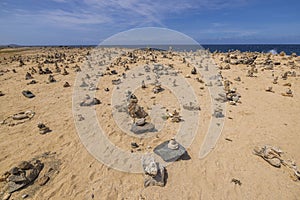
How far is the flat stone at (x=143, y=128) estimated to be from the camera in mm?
6957

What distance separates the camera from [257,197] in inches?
180

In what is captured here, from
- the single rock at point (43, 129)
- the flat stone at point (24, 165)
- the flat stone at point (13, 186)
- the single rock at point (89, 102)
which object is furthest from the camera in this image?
the single rock at point (89, 102)

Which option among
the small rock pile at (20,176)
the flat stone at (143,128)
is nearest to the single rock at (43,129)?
the small rock pile at (20,176)

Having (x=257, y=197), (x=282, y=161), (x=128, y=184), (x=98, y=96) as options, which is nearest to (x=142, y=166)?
(x=128, y=184)

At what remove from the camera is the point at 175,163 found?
5496mm

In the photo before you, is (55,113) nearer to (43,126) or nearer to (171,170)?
(43,126)

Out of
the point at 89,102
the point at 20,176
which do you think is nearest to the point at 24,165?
the point at 20,176

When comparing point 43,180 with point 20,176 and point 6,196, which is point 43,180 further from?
point 6,196

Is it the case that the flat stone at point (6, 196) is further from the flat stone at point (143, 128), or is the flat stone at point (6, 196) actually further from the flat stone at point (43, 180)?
the flat stone at point (143, 128)

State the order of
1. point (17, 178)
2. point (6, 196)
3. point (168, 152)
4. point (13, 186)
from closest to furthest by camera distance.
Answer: point (6, 196) < point (13, 186) < point (17, 178) < point (168, 152)

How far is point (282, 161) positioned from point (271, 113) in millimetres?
4050

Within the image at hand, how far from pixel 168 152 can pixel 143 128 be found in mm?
1650

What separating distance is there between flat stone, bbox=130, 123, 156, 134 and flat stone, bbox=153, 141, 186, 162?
1.17m

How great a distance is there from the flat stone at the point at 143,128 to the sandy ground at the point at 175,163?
0.47 meters
